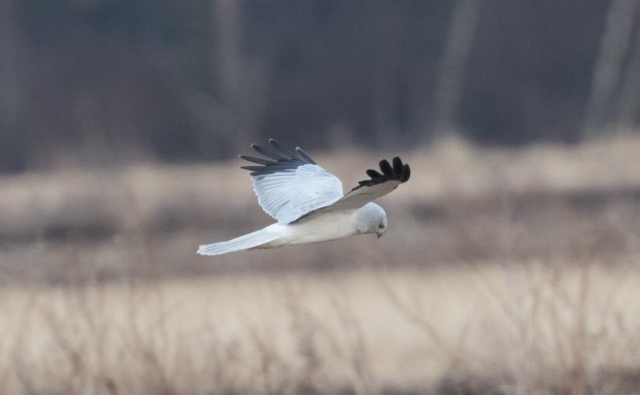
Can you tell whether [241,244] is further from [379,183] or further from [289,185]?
[289,185]

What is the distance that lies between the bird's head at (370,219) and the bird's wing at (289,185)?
0.26 m

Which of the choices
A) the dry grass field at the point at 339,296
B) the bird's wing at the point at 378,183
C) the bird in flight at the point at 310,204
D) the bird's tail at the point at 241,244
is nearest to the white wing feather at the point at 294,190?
the bird in flight at the point at 310,204

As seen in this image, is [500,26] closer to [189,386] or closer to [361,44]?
[361,44]

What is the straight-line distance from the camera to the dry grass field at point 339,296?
6.19m

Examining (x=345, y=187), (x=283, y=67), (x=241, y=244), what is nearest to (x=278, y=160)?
(x=241, y=244)

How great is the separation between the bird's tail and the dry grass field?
4.04ft

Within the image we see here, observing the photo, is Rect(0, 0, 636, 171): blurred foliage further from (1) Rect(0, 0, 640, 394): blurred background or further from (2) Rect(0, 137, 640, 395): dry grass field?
(2) Rect(0, 137, 640, 395): dry grass field

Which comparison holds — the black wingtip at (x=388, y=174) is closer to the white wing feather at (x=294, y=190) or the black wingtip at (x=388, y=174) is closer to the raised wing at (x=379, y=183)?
the raised wing at (x=379, y=183)

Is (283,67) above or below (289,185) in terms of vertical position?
above

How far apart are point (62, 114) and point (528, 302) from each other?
22093 mm

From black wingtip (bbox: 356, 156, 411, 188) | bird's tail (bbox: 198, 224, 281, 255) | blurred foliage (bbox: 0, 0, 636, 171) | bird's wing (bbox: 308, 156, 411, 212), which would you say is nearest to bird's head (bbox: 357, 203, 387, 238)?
bird's wing (bbox: 308, 156, 411, 212)

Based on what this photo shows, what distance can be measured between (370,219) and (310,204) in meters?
0.43

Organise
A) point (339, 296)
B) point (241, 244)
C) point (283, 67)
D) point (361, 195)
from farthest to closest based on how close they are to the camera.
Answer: point (283, 67) → point (339, 296) → point (241, 244) → point (361, 195)

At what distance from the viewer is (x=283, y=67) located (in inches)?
1177
